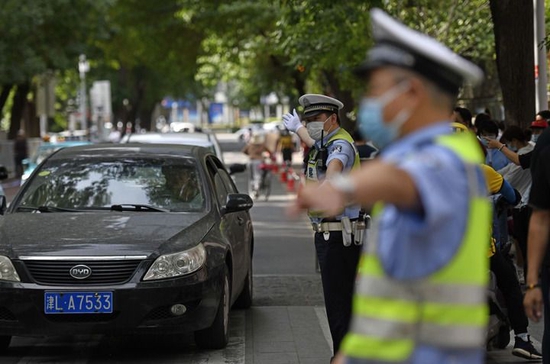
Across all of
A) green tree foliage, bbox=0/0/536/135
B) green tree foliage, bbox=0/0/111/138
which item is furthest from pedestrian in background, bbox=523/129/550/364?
green tree foliage, bbox=0/0/111/138

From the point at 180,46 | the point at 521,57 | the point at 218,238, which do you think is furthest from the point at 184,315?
the point at 180,46

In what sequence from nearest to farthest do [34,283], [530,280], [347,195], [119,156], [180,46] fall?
[347,195] → [530,280] → [34,283] → [119,156] → [180,46]

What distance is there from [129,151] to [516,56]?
6.23 metres

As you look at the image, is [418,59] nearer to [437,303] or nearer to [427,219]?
[427,219]

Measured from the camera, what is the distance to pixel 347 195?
10.8 feet

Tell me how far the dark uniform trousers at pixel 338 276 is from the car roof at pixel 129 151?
8.86ft

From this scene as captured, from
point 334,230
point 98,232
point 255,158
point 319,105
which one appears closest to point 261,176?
point 255,158

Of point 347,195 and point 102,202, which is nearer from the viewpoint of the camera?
point 347,195

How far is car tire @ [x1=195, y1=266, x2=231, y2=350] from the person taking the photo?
8.99 metres

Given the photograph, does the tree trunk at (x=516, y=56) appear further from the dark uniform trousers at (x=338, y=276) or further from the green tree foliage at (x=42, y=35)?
the green tree foliage at (x=42, y=35)

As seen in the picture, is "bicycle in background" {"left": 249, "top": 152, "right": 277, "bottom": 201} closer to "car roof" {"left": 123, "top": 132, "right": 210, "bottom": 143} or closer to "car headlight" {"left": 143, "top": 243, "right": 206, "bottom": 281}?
"car roof" {"left": 123, "top": 132, "right": 210, "bottom": 143}

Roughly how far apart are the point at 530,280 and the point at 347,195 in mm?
2376

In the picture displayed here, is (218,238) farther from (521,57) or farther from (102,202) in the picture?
(521,57)

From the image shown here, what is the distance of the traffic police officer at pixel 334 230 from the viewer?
25.3 ft
